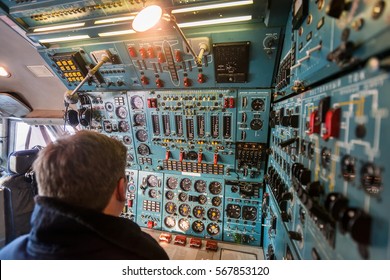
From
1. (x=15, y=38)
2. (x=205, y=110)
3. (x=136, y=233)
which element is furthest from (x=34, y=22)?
(x=136, y=233)

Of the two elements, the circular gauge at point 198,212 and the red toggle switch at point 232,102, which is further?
the circular gauge at point 198,212

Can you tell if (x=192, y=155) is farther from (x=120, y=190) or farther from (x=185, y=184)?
(x=120, y=190)

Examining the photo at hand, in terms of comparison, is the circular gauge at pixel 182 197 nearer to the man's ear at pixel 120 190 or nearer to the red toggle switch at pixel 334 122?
the man's ear at pixel 120 190

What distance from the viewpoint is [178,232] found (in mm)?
3064

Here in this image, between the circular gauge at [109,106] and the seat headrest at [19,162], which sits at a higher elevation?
the circular gauge at [109,106]

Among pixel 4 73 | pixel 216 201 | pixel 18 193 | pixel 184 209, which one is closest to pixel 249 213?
pixel 216 201

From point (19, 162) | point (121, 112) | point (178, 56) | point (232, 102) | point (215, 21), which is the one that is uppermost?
point (215, 21)

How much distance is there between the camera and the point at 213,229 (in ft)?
9.55

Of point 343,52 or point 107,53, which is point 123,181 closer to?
point 343,52

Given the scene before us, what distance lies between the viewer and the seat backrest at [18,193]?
275 cm

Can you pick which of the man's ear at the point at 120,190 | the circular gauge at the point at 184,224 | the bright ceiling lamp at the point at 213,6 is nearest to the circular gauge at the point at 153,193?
the circular gauge at the point at 184,224

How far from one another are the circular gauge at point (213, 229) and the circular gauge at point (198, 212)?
18cm

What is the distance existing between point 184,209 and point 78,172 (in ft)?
7.80

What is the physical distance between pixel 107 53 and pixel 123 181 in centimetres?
205
